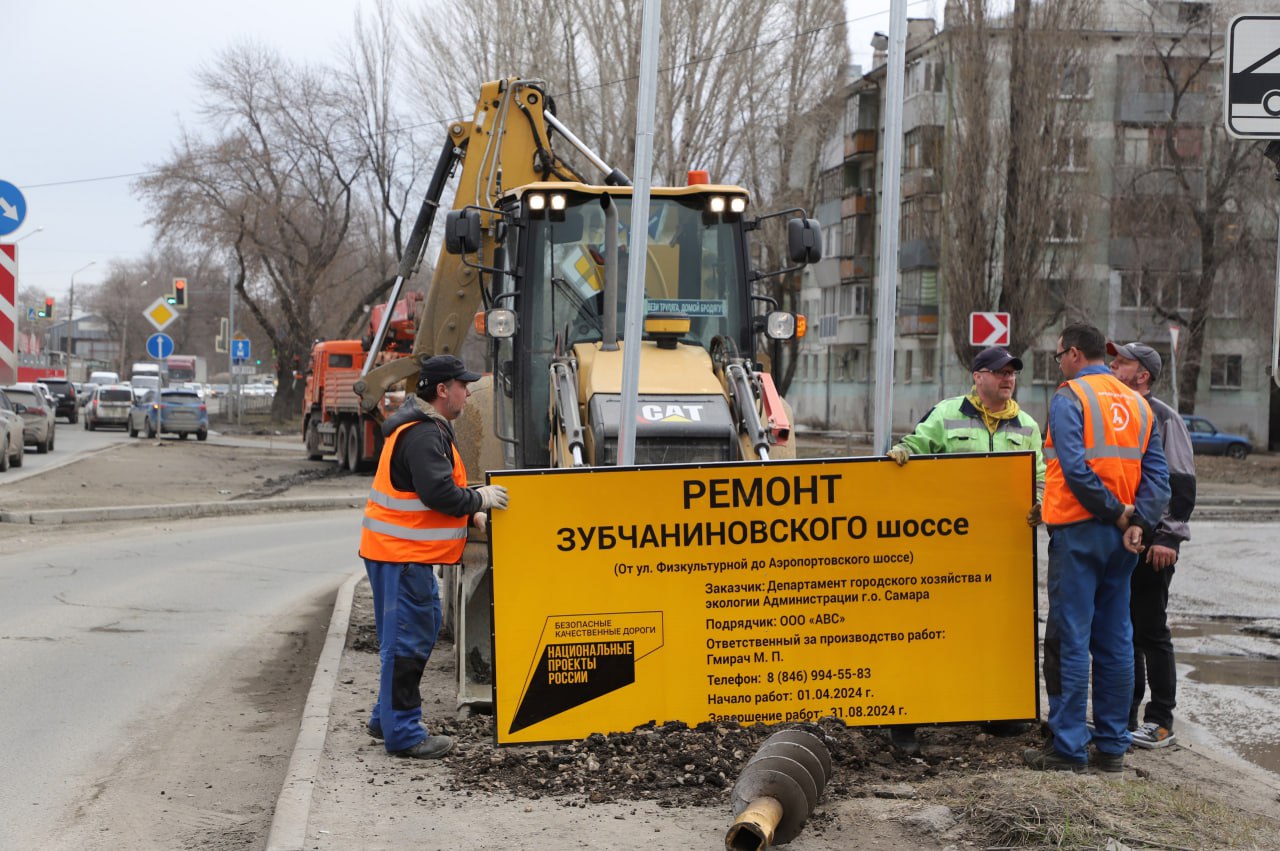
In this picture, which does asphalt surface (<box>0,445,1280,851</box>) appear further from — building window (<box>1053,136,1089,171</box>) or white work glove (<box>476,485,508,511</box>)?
building window (<box>1053,136,1089,171</box>)

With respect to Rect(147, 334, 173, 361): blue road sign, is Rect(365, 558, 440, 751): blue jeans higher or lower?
lower

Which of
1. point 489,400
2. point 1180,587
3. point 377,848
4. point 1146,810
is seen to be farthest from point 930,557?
point 1180,587

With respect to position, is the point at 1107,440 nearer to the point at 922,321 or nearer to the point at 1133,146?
the point at 1133,146

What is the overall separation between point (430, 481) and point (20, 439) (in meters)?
24.5

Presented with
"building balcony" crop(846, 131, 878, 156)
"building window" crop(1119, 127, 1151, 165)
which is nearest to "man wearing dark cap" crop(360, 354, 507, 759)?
"building window" crop(1119, 127, 1151, 165)

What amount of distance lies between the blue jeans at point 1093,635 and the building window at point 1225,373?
1918 inches

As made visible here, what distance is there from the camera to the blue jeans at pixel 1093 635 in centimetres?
641

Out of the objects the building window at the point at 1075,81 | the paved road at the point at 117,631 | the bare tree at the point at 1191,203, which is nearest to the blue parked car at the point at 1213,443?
the bare tree at the point at 1191,203

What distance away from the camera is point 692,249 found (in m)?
9.59

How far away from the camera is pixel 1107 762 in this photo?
6.47 meters

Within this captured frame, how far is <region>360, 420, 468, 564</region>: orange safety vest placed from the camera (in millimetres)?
6773

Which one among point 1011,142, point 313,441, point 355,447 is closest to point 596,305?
point 355,447

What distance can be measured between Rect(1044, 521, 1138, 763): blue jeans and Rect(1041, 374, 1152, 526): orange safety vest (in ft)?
0.41

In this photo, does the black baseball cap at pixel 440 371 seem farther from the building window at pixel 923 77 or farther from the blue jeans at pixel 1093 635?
the building window at pixel 923 77
